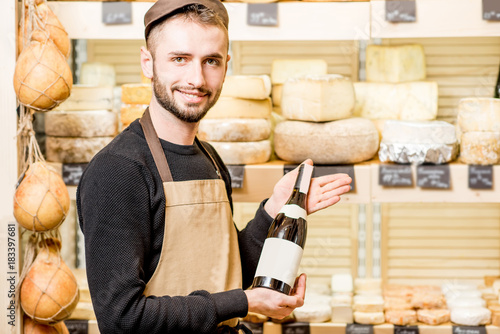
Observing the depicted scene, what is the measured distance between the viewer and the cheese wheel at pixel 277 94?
2496 millimetres

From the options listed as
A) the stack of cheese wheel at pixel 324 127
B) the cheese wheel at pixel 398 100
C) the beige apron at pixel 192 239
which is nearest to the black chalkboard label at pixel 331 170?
the stack of cheese wheel at pixel 324 127

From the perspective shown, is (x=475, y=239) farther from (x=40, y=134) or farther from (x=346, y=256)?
(x=40, y=134)

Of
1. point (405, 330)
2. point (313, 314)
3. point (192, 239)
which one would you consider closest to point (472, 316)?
point (405, 330)

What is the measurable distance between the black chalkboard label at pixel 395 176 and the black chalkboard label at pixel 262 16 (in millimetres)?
653

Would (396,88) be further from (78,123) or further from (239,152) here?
(78,123)

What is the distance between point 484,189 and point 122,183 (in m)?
1.41

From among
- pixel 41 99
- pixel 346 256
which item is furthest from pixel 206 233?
pixel 346 256

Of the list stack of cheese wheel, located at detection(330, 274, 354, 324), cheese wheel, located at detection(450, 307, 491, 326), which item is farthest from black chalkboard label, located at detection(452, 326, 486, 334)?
stack of cheese wheel, located at detection(330, 274, 354, 324)

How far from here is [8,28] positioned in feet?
6.24

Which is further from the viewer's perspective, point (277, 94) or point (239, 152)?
point (277, 94)

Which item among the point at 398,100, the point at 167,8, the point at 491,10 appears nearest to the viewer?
the point at 167,8

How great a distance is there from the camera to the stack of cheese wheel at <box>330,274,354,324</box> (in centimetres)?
234

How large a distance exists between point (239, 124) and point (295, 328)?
32.1 inches

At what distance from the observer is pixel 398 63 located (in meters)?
2.44
